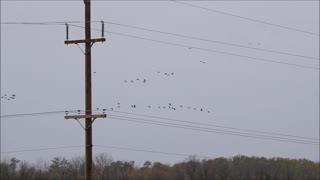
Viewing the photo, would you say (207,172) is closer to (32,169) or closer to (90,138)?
(32,169)

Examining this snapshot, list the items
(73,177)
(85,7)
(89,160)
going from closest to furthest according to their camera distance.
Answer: (89,160), (85,7), (73,177)

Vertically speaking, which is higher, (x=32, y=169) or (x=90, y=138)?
(x=32, y=169)

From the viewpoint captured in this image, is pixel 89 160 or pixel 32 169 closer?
pixel 89 160

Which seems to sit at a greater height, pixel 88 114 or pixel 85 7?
pixel 85 7

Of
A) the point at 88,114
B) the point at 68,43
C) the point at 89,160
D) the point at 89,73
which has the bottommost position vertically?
the point at 89,160

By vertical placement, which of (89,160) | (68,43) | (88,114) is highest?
(68,43)

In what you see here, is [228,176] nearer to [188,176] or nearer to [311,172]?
[188,176]

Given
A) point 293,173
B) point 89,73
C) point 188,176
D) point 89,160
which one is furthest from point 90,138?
point 293,173

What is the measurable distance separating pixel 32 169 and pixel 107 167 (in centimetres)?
1222

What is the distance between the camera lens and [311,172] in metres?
129

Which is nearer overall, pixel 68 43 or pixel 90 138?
pixel 90 138

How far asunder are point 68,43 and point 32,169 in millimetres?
79417

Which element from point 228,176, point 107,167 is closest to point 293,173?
point 228,176

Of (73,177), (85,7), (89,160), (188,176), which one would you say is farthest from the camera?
(188,176)
